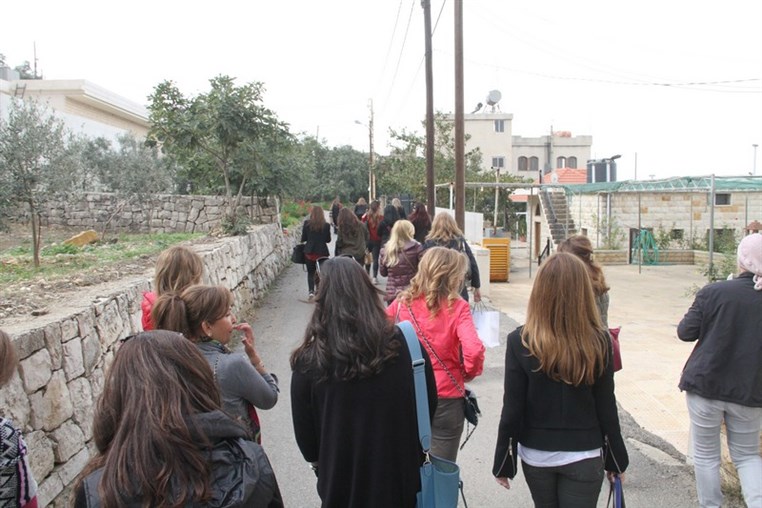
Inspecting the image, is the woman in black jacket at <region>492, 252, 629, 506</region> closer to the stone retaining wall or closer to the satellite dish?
the stone retaining wall

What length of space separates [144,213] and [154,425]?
19.7m

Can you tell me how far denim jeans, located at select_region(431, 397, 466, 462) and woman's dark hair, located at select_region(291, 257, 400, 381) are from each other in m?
1.26

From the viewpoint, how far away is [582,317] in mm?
2875

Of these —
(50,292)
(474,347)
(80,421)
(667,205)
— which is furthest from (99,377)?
(667,205)

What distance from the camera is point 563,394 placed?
285cm

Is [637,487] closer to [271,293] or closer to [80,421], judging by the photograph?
[80,421]

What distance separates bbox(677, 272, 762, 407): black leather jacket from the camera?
350cm

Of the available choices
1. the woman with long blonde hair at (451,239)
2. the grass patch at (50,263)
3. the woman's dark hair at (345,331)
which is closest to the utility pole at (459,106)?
the grass patch at (50,263)

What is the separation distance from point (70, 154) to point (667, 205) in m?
18.0

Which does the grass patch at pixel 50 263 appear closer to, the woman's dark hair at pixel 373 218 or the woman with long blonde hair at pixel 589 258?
the woman's dark hair at pixel 373 218

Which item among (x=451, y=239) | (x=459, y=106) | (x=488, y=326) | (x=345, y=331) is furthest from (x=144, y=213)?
(x=345, y=331)

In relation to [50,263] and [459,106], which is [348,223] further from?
[50,263]

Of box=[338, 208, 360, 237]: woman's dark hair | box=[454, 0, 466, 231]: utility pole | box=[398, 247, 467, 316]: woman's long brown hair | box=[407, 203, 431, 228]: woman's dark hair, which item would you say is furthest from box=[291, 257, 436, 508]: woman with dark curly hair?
box=[454, 0, 466, 231]: utility pole

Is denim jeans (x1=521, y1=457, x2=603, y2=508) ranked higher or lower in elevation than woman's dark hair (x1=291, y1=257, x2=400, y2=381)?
lower
